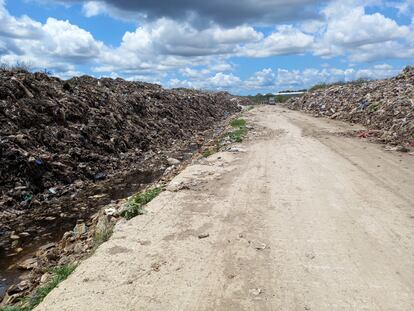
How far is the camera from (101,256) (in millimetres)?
5070

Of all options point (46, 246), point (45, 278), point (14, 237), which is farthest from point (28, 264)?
point (14, 237)

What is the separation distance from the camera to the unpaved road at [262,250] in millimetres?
4008

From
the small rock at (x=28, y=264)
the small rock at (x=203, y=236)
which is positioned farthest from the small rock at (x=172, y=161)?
the small rock at (x=203, y=236)

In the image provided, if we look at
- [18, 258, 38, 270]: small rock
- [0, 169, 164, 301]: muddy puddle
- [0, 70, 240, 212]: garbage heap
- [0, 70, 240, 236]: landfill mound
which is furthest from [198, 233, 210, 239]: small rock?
[0, 70, 240, 212]: garbage heap

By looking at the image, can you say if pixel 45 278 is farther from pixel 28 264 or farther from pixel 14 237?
pixel 14 237

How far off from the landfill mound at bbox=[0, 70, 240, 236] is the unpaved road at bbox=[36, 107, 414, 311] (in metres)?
3.24

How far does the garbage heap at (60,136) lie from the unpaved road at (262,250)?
10.9 ft

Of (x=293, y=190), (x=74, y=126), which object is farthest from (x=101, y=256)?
(x=74, y=126)

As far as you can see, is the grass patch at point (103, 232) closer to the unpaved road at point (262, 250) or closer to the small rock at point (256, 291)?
the unpaved road at point (262, 250)

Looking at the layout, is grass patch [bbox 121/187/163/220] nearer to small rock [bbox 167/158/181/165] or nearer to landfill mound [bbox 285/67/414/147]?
small rock [bbox 167/158/181/165]

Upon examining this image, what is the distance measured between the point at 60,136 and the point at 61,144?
49cm

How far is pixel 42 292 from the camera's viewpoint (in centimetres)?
446

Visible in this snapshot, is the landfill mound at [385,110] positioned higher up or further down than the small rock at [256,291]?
higher up

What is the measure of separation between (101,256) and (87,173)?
6.29 meters
